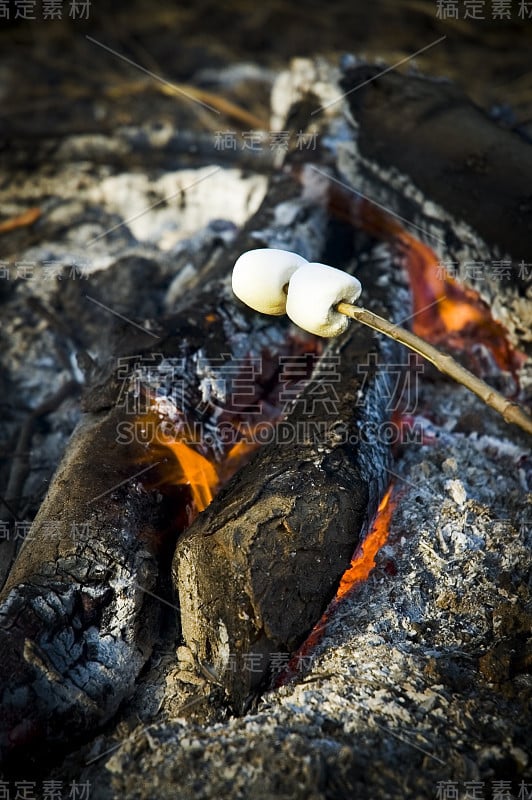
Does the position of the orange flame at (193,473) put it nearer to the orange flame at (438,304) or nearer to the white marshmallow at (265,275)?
the white marshmallow at (265,275)

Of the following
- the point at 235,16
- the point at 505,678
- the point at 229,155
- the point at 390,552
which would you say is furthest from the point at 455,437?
the point at 235,16

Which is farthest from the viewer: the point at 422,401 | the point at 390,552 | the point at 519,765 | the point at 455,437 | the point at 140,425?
the point at 422,401

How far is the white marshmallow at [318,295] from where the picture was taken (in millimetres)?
2174

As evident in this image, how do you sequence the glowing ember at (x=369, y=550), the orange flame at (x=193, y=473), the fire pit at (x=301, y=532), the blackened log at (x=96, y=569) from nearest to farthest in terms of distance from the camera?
the fire pit at (x=301, y=532) < the blackened log at (x=96, y=569) < the glowing ember at (x=369, y=550) < the orange flame at (x=193, y=473)

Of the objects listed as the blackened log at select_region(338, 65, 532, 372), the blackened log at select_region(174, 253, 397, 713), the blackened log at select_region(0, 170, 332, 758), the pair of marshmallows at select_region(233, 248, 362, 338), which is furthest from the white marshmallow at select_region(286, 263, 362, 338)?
the blackened log at select_region(338, 65, 532, 372)

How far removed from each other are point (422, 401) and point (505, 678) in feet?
5.20

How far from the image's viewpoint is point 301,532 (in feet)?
7.37

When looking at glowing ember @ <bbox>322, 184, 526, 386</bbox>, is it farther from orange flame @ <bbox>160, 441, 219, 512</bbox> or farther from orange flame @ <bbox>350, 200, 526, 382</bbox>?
orange flame @ <bbox>160, 441, 219, 512</bbox>

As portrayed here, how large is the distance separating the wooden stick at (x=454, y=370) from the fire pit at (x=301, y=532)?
0.59 metres

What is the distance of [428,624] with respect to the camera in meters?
2.35

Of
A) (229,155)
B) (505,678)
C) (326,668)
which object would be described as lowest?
(326,668)

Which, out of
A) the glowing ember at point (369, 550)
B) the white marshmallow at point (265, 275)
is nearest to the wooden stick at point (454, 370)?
the white marshmallow at point (265, 275)

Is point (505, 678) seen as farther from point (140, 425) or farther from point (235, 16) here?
point (235, 16)

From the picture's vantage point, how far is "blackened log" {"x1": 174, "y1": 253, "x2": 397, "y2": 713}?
215 centimetres
